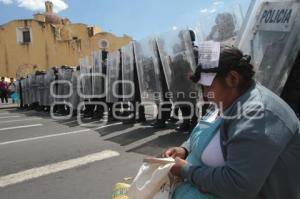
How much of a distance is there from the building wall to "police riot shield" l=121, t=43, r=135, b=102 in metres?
26.6

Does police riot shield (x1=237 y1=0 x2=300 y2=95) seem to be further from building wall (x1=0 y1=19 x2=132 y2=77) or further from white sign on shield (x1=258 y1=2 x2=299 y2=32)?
building wall (x1=0 y1=19 x2=132 y2=77)

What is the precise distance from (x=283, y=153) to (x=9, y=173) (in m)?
5.14

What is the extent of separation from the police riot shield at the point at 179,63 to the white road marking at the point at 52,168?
2249 mm

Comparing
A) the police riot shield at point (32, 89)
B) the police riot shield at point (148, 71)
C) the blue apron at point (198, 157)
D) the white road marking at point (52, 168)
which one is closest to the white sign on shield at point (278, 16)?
the white road marking at point (52, 168)

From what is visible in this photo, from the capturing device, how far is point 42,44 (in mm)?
36938

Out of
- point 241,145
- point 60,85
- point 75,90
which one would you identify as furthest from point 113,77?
point 241,145

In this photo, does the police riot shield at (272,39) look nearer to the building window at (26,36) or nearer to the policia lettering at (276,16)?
the policia lettering at (276,16)

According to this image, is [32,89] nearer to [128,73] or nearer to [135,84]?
[128,73]

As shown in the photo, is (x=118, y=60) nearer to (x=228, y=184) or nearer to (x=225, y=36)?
(x=225, y=36)

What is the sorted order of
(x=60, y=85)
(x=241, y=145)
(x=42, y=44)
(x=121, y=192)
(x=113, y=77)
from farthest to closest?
(x=42, y=44) < (x=60, y=85) < (x=113, y=77) < (x=121, y=192) < (x=241, y=145)

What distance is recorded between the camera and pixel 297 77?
546 cm

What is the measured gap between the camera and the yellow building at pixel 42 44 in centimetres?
3550

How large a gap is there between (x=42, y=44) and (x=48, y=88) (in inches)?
824

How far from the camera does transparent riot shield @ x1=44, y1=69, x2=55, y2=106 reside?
55.2ft
